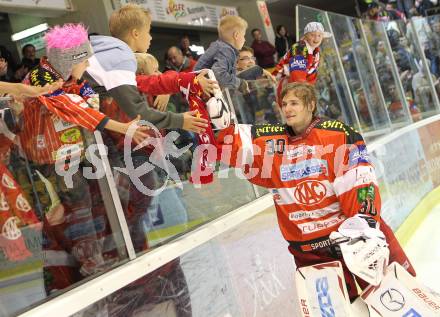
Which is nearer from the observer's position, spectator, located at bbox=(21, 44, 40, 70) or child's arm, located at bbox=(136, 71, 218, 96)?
child's arm, located at bbox=(136, 71, 218, 96)

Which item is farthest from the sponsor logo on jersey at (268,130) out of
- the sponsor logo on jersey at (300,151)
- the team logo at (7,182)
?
the team logo at (7,182)

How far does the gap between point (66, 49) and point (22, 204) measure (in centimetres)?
53

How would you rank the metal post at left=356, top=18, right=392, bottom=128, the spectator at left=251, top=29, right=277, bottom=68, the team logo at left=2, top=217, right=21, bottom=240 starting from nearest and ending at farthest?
the team logo at left=2, top=217, right=21, bottom=240 < the metal post at left=356, top=18, right=392, bottom=128 < the spectator at left=251, top=29, right=277, bottom=68

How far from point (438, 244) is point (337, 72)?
1616 mm

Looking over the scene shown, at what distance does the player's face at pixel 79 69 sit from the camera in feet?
5.93

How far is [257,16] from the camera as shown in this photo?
10.1m

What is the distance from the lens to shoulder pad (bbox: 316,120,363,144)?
2.12 m

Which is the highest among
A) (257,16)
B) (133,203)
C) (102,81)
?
(257,16)

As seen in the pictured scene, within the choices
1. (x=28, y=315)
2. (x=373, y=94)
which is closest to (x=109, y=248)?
(x=28, y=315)

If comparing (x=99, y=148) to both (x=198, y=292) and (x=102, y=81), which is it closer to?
(x=102, y=81)

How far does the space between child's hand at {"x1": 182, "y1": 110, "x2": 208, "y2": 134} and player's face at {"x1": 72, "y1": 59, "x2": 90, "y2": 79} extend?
379 mm

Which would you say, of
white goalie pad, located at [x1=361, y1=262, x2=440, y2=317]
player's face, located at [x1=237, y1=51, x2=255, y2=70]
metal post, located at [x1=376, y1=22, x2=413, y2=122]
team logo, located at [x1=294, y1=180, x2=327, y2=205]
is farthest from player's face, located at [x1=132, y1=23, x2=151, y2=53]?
metal post, located at [x1=376, y1=22, x2=413, y2=122]

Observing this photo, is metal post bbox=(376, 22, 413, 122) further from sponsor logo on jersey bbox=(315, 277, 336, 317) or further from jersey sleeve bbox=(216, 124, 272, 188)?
sponsor logo on jersey bbox=(315, 277, 336, 317)

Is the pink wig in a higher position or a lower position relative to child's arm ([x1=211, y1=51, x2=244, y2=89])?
higher
